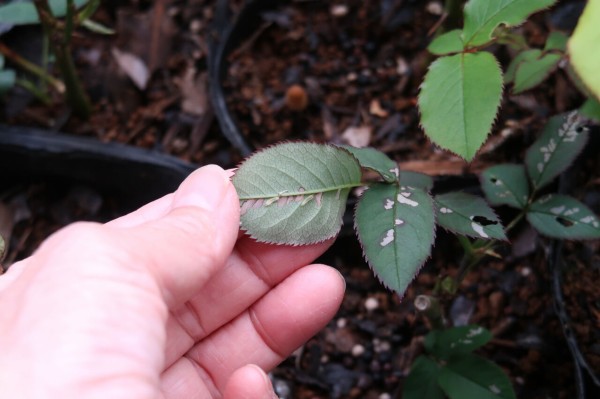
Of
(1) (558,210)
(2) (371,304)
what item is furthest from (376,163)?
(2) (371,304)

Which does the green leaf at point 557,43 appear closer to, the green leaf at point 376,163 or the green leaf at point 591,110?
the green leaf at point 591,110

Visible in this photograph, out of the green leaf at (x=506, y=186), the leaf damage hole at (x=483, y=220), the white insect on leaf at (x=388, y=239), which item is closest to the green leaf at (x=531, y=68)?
the green leaf at (x=506, y=186)

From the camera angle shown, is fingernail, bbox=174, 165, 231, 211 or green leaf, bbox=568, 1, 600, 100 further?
fingernail, bbox=174, 165, 231, 211

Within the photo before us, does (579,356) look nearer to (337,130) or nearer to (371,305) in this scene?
(371,305)

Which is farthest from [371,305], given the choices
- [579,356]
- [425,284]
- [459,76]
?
[459,76]

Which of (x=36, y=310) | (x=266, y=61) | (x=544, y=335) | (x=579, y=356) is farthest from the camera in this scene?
(x=266, y=61)

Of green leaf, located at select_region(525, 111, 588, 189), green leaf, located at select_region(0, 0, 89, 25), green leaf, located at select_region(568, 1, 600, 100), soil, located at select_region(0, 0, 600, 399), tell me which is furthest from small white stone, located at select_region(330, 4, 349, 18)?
green leaf, located at select_region(568, 1, 600, 100)

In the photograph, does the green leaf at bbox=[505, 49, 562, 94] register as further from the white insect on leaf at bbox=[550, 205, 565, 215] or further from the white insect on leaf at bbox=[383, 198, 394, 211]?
the white insect on leaf at bbox=[383, 198, 394, 211]
